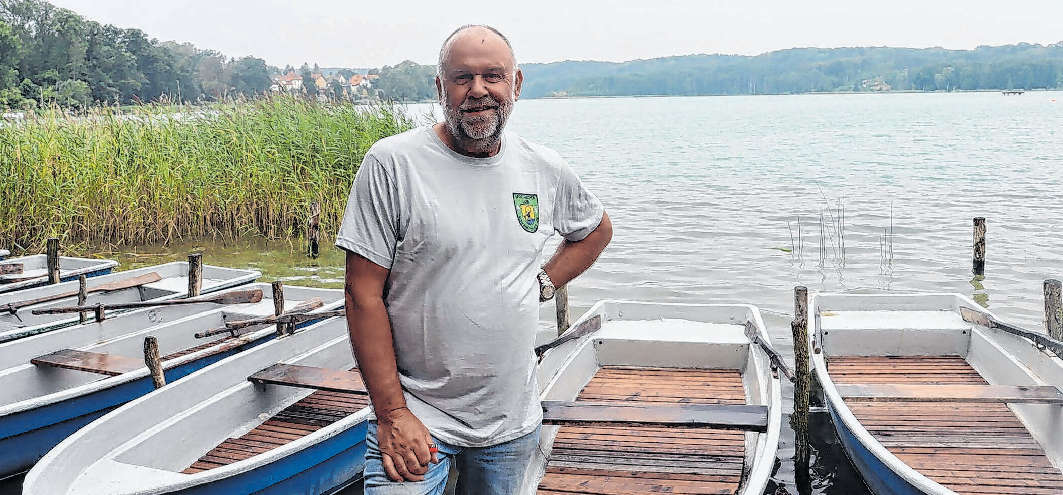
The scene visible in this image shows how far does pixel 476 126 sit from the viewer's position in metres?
2.35

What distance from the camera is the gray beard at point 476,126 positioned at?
2.35 m

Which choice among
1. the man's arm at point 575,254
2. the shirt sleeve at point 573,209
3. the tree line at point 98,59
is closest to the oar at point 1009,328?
the man's arm at point 575,254

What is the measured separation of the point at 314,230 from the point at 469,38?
37.6 ft

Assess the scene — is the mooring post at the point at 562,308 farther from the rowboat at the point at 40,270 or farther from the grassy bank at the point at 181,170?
the grassy bank at the point at 181,170

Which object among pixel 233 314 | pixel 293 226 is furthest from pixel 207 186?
pixel 233 314

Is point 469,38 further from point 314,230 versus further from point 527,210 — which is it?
point 314,230

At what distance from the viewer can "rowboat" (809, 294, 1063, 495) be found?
16.7 feet

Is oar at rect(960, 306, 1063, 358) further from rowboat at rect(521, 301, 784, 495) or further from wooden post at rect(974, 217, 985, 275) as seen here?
wooden post at rect(974, 217, 985, 275)

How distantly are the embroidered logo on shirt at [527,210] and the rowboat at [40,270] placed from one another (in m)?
8.56

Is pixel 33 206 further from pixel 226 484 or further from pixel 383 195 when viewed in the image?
pixel 383 195

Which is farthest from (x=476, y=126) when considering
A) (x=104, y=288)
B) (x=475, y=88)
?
(x=104, y=288)

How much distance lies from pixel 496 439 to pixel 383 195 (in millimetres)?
762

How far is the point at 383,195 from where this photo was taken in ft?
7.42

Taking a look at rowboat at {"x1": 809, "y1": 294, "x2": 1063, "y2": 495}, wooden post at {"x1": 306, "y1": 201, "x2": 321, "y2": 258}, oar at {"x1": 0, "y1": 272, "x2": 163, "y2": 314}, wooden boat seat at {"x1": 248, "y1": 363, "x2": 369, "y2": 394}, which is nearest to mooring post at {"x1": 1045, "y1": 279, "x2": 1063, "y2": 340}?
rowboat at {"x1": 809, "y1": 294, "x2": 1063, "y2": 495}
